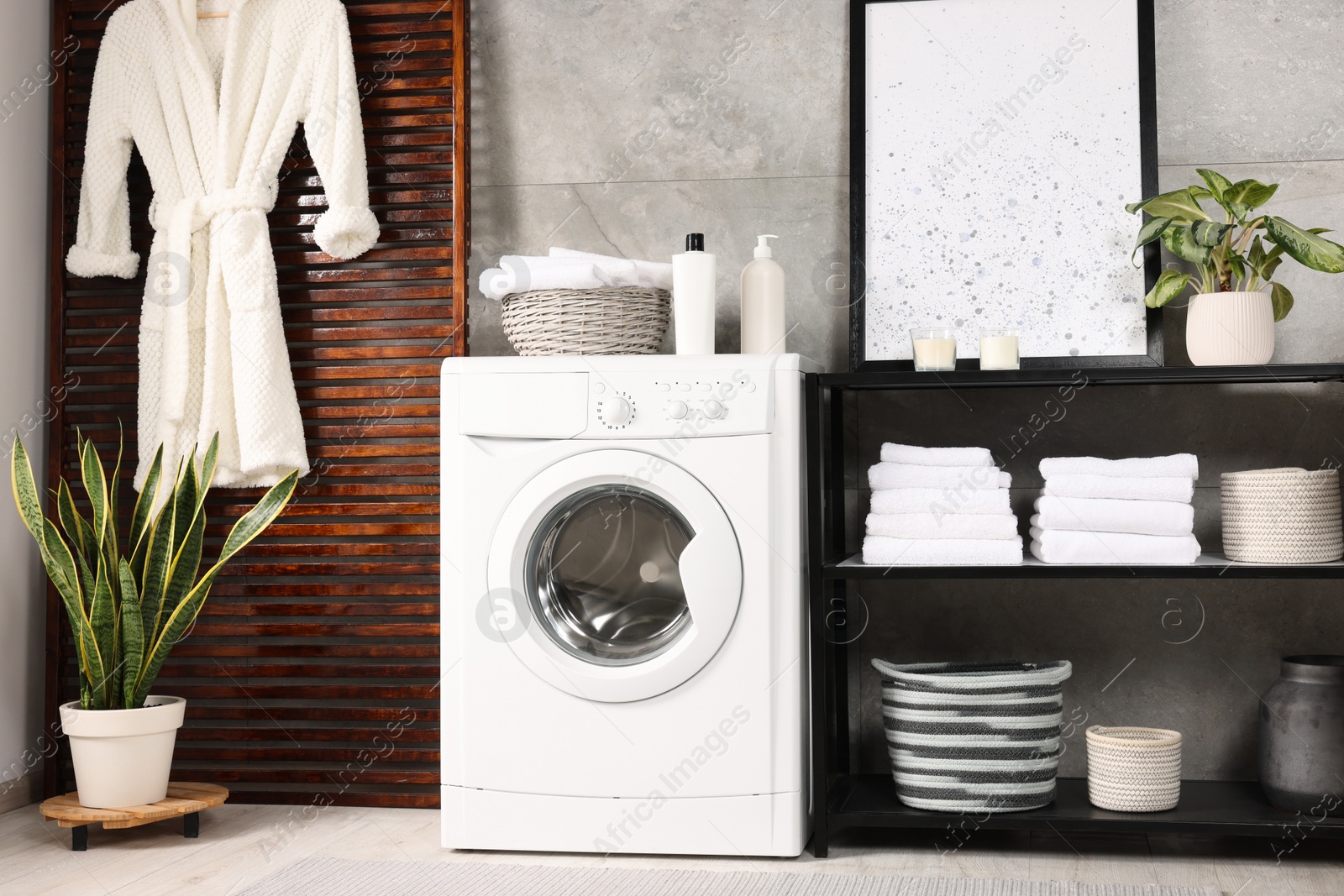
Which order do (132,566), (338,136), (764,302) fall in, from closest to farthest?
(764,302) → (132,566) → (338,136)

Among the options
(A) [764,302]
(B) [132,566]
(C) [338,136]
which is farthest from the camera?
(C) [338,136]

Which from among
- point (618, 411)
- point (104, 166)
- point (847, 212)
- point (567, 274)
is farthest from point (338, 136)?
point (847, 212)

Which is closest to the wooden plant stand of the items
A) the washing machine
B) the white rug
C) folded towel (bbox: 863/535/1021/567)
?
the white rug

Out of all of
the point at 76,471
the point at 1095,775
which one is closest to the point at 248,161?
Result: the point at 76,471

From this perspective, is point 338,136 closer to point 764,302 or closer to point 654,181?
point 654,181

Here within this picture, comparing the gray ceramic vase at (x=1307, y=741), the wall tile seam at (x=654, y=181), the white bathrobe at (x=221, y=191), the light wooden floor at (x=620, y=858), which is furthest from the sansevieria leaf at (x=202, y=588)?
the gray ceramic vase at (x=1307, y=741)

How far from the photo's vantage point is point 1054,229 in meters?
2.28

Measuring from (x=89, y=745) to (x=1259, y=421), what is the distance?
2.33m

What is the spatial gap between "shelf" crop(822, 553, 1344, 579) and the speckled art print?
0.49 m

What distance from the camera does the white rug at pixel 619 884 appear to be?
71.1 inches

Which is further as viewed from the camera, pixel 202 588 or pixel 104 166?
pixel 104 166

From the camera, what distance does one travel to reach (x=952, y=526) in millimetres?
2014

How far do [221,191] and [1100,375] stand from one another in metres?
1.78

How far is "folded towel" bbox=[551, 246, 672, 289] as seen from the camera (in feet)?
7.10
